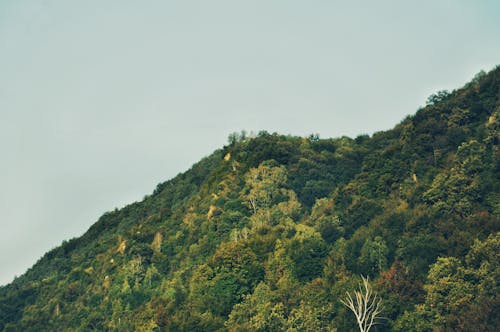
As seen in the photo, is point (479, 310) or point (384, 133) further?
point (384, 133)

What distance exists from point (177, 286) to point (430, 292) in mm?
44164

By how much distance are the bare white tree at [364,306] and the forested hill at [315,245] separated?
1.00m

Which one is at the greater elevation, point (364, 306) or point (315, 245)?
point (315, 245)

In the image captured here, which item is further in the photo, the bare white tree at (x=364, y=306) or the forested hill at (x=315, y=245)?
the forested hill at (x=315, y=245)

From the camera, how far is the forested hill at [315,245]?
8238 cm

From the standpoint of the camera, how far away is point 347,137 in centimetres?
15462

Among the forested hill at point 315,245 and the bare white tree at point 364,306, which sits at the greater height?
the forested hill at point 315,245

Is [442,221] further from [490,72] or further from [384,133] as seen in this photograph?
[384,133]

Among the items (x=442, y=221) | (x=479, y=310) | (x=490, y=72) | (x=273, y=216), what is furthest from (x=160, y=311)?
(x=490, y=72)

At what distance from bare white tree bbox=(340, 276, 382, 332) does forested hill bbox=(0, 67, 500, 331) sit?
3.27 ft

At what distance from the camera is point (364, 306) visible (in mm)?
81938

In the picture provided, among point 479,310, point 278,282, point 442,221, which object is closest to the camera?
point 479,310

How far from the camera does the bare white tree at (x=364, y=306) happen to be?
77.9m

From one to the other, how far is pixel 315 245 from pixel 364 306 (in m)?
19.4
